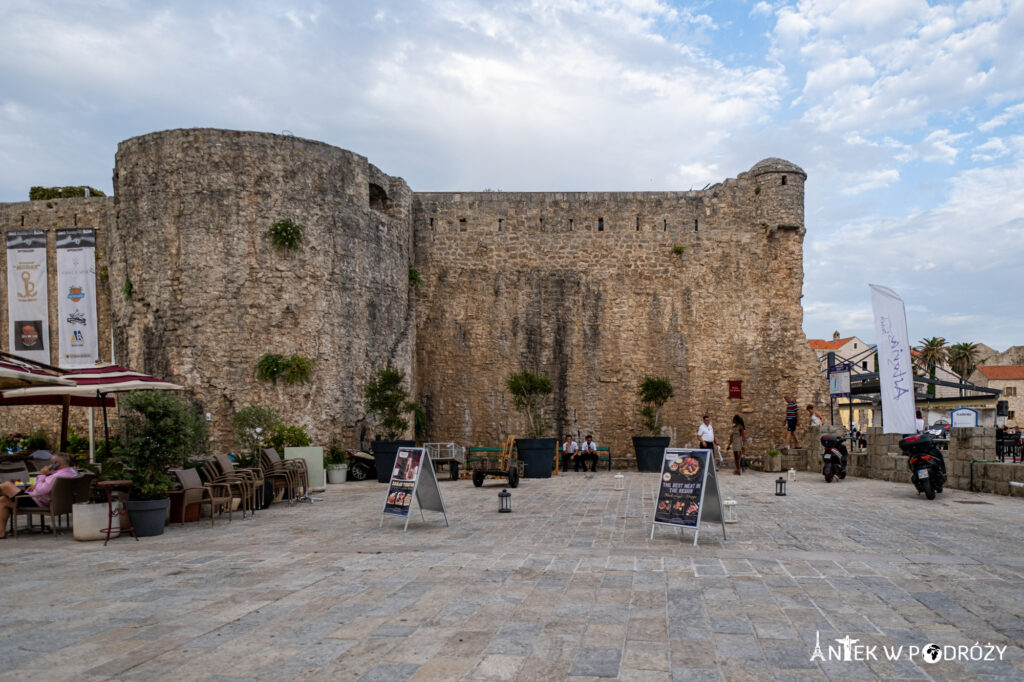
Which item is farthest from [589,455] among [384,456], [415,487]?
[415,487]

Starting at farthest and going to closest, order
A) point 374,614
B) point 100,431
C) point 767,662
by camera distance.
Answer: point 100,431 → point 374,614 → point 767,662

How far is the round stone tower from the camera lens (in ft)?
53.4

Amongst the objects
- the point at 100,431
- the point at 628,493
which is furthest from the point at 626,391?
the point at 100,431

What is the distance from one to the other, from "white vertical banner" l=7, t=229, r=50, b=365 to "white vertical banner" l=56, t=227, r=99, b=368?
0.44m

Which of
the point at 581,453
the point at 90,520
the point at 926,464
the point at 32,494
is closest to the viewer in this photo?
the point at 90,520

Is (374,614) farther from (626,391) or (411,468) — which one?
(626,391)

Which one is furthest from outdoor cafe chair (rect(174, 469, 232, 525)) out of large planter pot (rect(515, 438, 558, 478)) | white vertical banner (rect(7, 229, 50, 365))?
white vertical banner (rect(7, 229, 50, 365))

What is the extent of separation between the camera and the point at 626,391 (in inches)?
832

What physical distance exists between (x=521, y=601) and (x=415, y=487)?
3818 millimetres

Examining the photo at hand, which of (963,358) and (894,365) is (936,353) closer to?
(963,358)

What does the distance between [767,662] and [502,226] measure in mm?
18409

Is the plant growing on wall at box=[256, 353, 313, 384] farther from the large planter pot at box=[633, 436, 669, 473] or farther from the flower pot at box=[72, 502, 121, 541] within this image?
the large planter pot at box=[633, 436, 669, 473]

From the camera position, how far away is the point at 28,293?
20406 mm

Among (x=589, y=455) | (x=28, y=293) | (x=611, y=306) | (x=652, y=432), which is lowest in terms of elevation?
(x=589, y=455)
